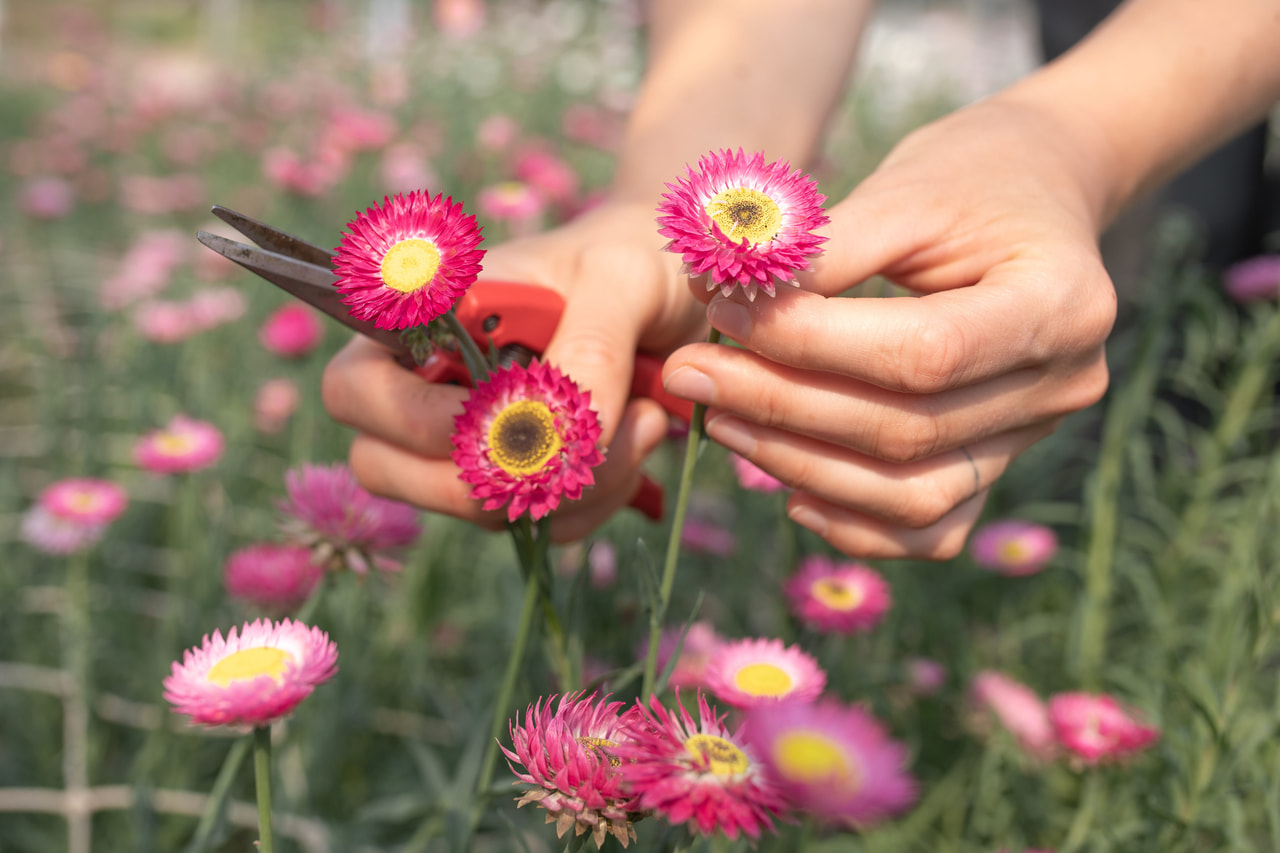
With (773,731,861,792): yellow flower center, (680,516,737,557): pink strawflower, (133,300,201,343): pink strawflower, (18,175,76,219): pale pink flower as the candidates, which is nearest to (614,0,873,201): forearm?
(680,516,737,557): pink strawflower

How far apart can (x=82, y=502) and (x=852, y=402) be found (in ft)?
3.81

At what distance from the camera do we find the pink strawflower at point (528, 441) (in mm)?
602

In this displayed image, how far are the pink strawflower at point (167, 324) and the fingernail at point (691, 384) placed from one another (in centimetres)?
150

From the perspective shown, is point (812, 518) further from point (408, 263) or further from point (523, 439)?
point (408, 263)

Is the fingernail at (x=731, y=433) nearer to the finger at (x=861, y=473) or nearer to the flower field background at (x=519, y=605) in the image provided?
the finger at (x=861, y=473)

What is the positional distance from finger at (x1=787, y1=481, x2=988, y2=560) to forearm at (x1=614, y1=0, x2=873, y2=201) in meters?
0.43

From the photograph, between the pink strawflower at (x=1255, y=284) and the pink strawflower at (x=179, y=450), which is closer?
the pink strawflower at (x=179, y=450)

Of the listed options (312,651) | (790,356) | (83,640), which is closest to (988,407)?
(790,356)

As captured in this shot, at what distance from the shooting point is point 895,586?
131 centimetres

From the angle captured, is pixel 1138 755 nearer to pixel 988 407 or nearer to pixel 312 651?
pixel 988 407

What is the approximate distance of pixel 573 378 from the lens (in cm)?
71

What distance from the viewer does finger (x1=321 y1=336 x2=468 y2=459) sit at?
0.75 meters

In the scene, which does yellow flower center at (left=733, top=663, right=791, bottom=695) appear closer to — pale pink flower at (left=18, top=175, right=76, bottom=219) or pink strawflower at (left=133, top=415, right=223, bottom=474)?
pink strawflower at (left=133, top=415, right=223, bottom=474)

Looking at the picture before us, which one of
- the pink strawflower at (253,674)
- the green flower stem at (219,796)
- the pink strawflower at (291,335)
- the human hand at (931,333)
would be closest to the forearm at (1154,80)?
the human hand at (931,333)
